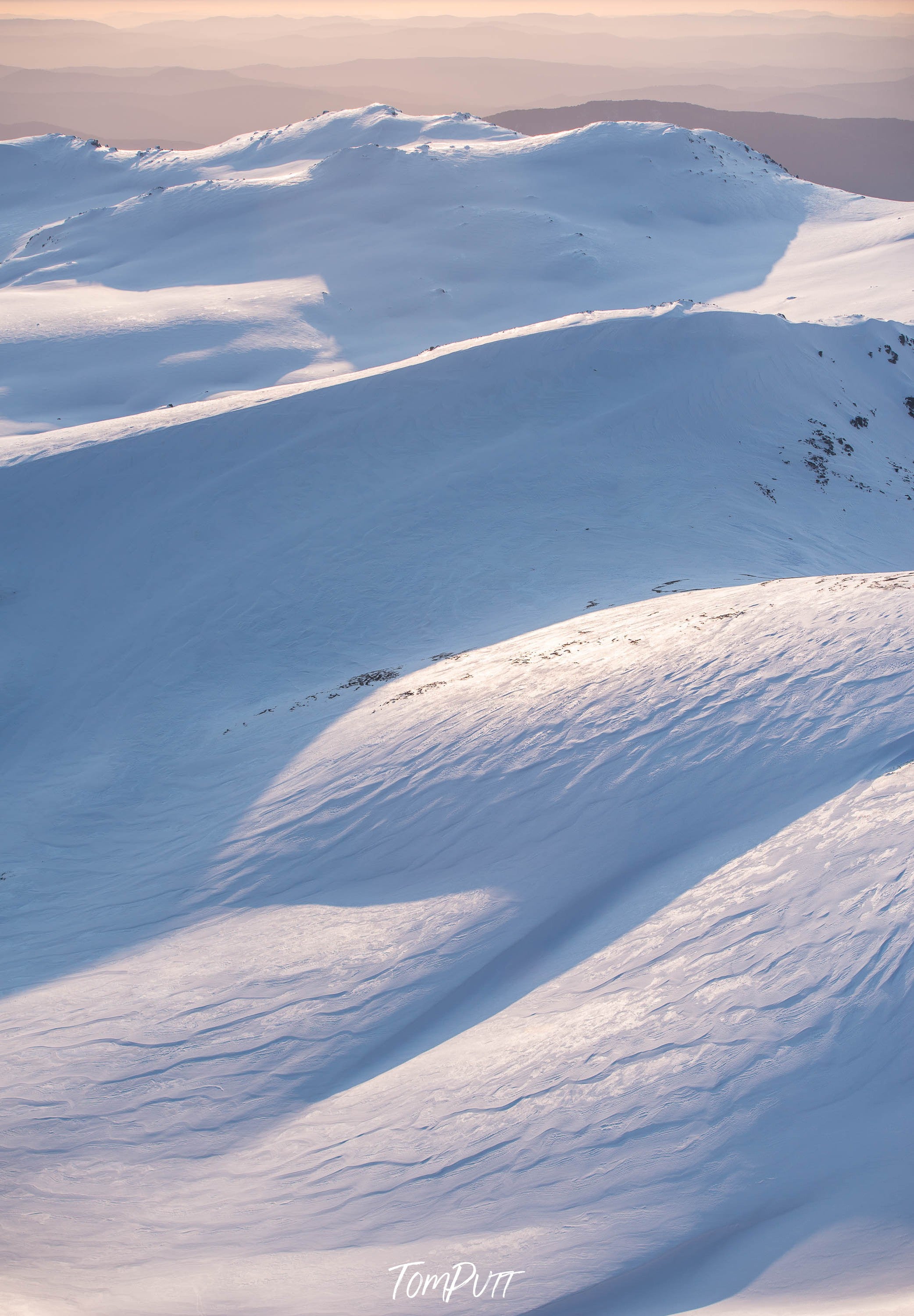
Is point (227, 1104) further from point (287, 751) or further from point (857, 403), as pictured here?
point (857, 403)

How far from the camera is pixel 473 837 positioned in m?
8.66

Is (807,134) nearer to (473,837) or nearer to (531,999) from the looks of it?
(473,837)

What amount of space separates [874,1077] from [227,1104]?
4.90 m

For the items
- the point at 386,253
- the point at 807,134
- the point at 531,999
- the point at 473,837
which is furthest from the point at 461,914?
the point at 807,134

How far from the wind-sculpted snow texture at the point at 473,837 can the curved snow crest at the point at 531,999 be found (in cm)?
3

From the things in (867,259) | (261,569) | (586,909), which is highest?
(867,259)

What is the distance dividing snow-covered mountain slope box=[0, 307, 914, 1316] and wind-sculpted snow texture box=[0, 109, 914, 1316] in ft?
0.12

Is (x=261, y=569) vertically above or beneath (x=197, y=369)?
beneath

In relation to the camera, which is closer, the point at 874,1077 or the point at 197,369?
the point at 874,1077

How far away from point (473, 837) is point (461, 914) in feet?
3.14

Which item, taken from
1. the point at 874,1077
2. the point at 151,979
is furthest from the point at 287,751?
the point at 874,1077

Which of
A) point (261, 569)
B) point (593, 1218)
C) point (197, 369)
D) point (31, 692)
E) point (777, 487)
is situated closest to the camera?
point (593, 1218)

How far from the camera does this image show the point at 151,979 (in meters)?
8.34

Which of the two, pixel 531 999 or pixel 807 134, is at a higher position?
pixel 807 134
